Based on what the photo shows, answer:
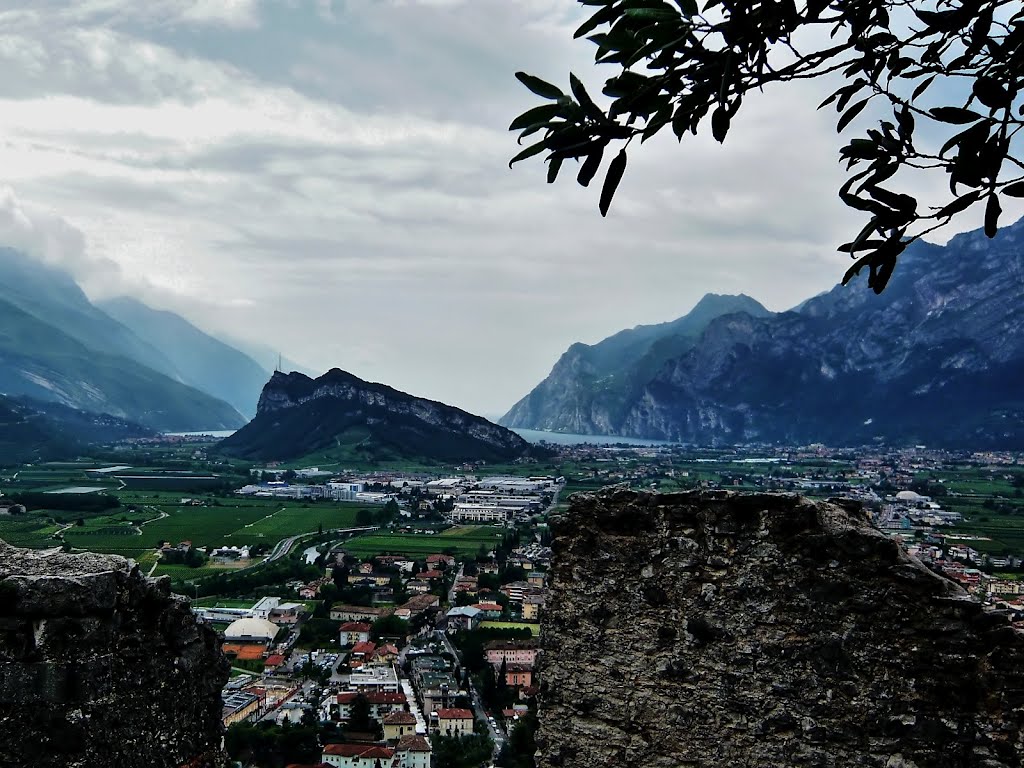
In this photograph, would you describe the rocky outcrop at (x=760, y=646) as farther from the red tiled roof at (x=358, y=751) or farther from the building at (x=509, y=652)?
the building at (x=509, y=652)

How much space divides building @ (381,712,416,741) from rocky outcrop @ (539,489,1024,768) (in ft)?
95.6

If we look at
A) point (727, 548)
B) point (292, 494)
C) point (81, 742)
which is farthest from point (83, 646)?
point (292, 494)

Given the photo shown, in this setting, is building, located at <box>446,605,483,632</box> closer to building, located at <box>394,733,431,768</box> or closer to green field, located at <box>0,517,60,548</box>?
building, located at <box>394,733,431,768</box>

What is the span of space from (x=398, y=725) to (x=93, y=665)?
3019 cm

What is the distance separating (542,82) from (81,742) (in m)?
3.87

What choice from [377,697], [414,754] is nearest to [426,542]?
[377,697]

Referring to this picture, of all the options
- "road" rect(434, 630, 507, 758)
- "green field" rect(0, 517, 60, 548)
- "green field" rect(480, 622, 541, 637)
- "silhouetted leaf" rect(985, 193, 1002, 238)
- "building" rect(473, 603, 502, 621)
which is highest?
"silhouetted leaf" rect(985, 193, 1002, 238)

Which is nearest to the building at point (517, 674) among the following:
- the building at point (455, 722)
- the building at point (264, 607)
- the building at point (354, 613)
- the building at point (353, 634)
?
the building at point (455, 722)

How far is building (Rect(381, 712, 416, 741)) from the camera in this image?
3225cm

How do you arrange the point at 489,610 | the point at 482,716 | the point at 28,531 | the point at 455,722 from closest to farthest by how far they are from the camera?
the point at 455,722
the point at 482,716
the point at 489,610
the point at 28,531

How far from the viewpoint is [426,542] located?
73875 millimetres

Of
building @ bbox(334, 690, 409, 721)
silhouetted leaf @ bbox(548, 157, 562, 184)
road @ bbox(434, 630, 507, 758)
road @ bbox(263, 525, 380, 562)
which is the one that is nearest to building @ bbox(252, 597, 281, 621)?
road @ bbox(434, 630, 507, 758)

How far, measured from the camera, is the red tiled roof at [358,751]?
90.4ft

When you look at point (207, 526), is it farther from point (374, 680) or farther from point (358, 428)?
point (358, 428)
